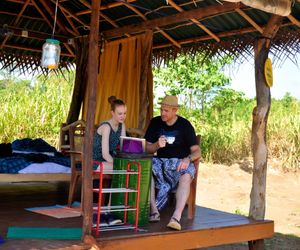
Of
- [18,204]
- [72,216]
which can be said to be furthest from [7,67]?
[72,216]

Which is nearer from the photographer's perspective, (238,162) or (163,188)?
(163,188)

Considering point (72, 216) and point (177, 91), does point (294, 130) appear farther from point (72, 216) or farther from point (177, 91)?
point (72, 216)

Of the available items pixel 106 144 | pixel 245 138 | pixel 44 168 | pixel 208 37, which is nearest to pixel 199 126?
pixel 245 138

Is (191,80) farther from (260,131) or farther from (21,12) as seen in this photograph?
(260,131)

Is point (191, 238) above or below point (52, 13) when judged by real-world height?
below

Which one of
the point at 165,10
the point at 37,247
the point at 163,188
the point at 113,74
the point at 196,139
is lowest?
the point at 37,247

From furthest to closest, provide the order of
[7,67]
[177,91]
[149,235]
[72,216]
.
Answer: [177,91] < [7,67] < [72,216] < [149,235]

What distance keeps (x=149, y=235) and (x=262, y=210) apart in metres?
1.52

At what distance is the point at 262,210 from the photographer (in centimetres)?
477

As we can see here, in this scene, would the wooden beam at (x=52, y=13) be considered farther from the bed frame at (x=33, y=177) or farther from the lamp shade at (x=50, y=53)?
the bed frame at (x=33, y=177)

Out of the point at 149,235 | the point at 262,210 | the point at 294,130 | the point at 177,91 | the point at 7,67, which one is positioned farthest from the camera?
the point at 177,91

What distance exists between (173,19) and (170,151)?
2.29m

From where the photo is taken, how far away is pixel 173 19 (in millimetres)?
6055

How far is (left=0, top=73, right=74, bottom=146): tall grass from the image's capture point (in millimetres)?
10805
